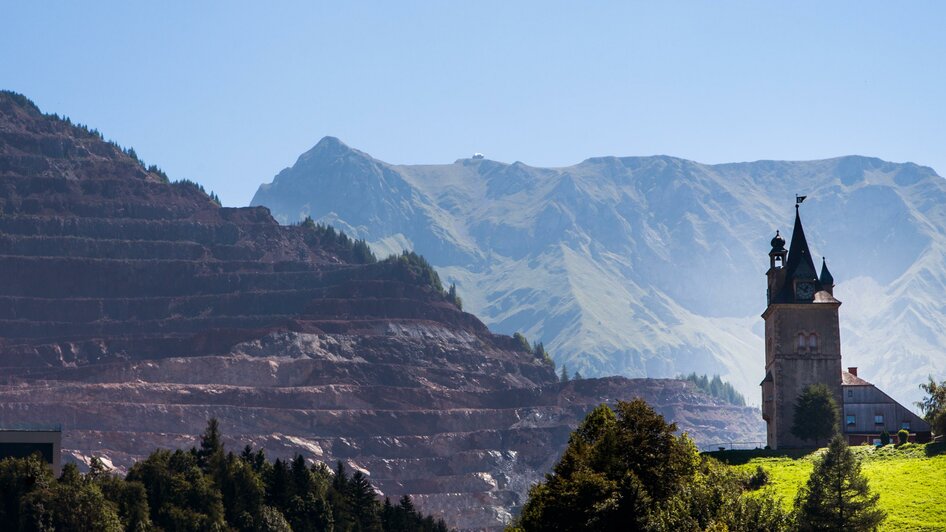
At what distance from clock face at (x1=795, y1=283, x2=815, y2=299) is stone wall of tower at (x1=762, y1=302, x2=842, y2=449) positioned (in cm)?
108

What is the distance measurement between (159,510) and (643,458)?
179ft

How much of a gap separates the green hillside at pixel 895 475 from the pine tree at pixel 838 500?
5.01 metres

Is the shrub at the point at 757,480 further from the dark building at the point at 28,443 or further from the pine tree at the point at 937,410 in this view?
the dark building at the point at 28,443

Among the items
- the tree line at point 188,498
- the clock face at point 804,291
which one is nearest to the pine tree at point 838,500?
the clock face at point 804,291

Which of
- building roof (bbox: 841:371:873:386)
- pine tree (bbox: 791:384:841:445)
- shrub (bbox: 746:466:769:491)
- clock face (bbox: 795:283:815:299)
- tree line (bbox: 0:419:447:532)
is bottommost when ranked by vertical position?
tree line (bbox: 0:419:447:532)

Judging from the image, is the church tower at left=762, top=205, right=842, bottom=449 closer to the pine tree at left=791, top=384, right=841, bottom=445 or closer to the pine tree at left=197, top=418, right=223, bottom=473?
the pine tree at left=791, top=384, right=841, bottom=445

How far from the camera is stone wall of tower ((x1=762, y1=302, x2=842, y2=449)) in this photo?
460 ft

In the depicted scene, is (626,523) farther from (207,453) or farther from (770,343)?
(207,453)

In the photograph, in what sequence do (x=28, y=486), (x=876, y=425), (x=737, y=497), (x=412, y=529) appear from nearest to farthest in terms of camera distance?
(x=737, y=497) < (x=28, y=486) < (x=876, y=425) < (x=412, y=529)

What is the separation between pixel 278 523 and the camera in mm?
137000

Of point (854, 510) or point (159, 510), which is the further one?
point (159, 510)

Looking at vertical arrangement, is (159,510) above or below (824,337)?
below

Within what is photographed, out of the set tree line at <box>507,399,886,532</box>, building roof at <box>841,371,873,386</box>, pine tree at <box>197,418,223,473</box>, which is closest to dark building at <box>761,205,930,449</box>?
building roof at <box>841,371,873,386</box>

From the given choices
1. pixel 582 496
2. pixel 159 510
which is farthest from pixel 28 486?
pixel 582 496
